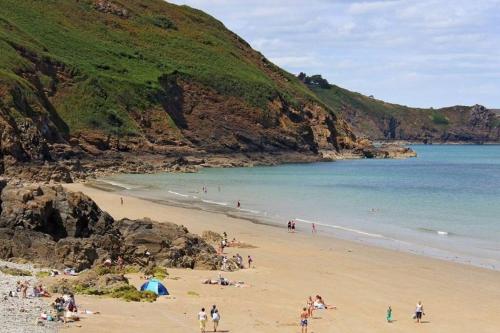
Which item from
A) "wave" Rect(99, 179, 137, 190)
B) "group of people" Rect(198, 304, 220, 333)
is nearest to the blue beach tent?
"group of people" Rect(198, 304, 220, 333)

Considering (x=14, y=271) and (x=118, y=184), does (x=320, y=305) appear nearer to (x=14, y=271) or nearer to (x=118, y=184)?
(x=14, y=271)

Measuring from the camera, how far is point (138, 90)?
12988cm

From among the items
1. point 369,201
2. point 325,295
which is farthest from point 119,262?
point 369,201

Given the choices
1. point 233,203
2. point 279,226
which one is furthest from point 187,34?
point 279,226

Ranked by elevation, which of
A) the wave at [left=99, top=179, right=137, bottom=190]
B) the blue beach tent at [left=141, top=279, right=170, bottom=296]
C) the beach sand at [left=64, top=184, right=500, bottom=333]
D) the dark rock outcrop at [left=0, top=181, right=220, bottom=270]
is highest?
the dark rock outcrop at [left=0, top=181, right=220, bottom=270]

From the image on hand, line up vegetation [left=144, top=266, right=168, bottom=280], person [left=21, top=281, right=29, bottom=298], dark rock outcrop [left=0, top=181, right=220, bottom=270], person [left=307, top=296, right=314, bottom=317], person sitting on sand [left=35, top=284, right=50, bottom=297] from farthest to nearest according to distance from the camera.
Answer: dark rock outcrop [left=0, top=181, right=220, bottom=270], vegetation [left=144, top=266, right=168, bottom=280], person [left=307, top=296, right=314, bottom=317], person sitting on sand [left=35, top=284, right=50, bottom=297], person [left=21, top=281, right=29, bottom=298]

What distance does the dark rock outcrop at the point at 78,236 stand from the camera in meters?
30.6

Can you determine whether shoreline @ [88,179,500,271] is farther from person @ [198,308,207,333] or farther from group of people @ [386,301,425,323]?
person @ [198,308,207,333]

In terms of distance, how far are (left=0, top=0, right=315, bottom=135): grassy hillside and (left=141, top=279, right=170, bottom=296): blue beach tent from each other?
216ft

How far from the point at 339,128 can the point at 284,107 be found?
27793 millimetres

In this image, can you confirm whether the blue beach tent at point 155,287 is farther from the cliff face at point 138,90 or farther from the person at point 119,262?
the cliff face at point 138,90

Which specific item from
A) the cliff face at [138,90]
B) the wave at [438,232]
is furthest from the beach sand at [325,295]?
the cliff face at [138,90]

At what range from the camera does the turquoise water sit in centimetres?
4662

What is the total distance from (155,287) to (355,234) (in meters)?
24.5
